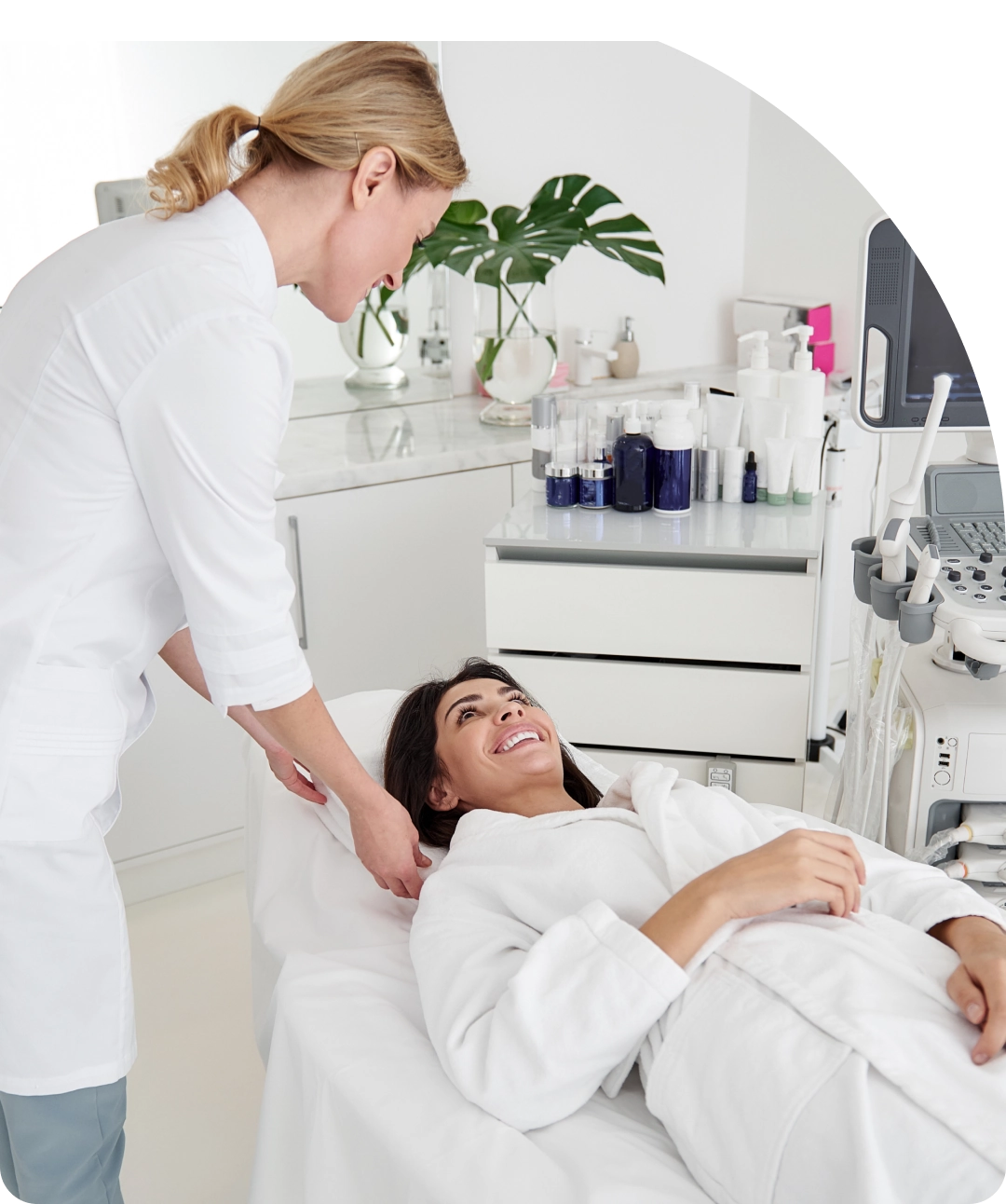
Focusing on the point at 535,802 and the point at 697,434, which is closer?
the point at 535,802

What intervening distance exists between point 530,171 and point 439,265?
1.12 ft

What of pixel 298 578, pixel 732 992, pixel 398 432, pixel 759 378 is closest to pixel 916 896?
pixel 732 992

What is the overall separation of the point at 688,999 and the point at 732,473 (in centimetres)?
120

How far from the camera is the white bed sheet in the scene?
0.98m

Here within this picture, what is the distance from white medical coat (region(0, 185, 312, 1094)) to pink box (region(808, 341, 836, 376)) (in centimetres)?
208

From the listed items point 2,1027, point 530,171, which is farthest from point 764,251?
point 2,1027

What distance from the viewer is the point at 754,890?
1050 millimetres

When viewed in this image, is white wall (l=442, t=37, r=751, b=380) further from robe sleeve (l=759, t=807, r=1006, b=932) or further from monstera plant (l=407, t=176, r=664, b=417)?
robe sleeve (l=759, t=807, r=1006, b=932)

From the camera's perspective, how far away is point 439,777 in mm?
1450

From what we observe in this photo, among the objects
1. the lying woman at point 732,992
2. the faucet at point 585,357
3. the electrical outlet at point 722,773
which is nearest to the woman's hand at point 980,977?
the lying woman at point 732,992

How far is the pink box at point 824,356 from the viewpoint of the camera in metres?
2.90

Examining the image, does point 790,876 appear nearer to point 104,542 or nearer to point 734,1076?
point 734,1076

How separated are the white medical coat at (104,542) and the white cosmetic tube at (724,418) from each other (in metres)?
1.12

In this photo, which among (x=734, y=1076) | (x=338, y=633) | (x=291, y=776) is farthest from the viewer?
(x=338, y=633)
